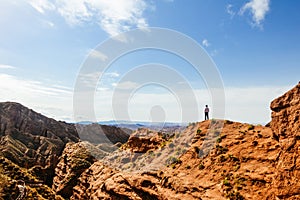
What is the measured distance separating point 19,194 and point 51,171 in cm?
4886

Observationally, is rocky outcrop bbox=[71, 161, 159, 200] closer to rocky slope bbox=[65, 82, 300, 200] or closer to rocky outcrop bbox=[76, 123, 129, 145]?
rocky slope bbox=[65, 82, 300, 200]

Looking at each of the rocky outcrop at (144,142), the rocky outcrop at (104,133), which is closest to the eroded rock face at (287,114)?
the rocky outcrop at (144,142)

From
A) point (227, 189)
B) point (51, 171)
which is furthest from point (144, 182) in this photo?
point (51, 171)

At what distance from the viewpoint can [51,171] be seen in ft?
299

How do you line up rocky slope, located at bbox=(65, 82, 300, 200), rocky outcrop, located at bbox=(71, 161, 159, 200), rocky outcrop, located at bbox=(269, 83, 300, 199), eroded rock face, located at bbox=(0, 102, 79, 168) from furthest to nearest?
eroded rock face, located at bbox=(0, 102, 79, 168), rocky outcrop, located at bbox=(71, 161, 159, 200), rocky slope, located at bbox=(65, 82, 300, 200), rocky outcrop, located at bbox=(269, 83, 300, 199)

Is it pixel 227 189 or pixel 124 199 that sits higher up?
pixel 227 189

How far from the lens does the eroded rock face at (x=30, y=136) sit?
4572 inches

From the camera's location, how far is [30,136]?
148 m

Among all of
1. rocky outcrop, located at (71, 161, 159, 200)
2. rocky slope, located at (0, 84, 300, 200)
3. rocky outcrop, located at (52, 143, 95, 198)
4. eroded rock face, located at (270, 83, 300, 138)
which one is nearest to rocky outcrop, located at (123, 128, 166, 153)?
rocky slope, located at (0, 84, 300, 200)

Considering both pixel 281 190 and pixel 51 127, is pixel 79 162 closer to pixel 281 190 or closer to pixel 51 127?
pixel 281 190

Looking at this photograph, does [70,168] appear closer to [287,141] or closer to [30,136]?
[287,141]

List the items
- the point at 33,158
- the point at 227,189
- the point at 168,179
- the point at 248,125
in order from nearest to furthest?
the point at 227,189 → the point at 168,179 → the point at 248,125 → the point at 33,158

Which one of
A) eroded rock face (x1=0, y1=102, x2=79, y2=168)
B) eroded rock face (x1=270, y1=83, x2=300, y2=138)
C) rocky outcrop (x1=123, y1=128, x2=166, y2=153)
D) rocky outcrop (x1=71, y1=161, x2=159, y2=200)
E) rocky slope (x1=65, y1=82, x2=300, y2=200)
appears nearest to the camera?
rocky slope (x1=65, y1=82, x2=300, y2=200)

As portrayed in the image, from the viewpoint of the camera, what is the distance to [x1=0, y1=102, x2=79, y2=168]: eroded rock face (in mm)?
116125
